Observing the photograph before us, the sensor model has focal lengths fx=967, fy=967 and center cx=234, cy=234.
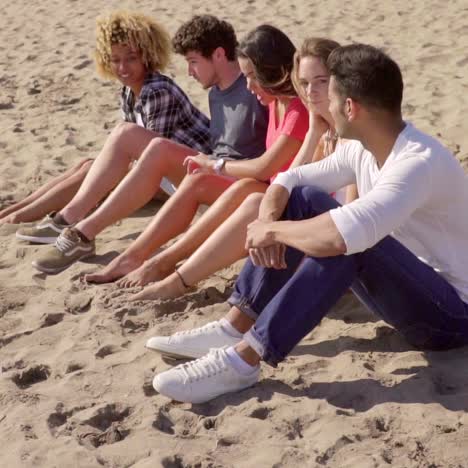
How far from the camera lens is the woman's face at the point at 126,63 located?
16.0 ft

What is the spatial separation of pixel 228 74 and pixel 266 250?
1.59 meters

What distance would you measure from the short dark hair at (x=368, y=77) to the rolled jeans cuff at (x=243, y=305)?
0.80 metres

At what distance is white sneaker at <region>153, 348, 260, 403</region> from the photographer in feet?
10.6

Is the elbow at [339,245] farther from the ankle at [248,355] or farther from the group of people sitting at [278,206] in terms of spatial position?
the ankle at [248,355]

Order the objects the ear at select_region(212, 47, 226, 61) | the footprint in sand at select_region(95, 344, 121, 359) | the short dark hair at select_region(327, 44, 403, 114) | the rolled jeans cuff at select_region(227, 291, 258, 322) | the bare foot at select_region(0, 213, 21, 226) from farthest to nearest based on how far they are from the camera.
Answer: the bare foot at select_region(0, 213, 21, 226), the ear at select_region(212, 47, 226, 61), the footprint in sand at select_region(95, 344, 121, 359), the rolled jeans cuff at select_region(227, 291, 258, 322), the short dark hair at select_region(327, 44, 403, 114)

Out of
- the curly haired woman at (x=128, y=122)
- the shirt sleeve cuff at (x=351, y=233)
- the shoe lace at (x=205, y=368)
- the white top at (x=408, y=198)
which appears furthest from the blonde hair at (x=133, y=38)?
the shirt sleeve cuff at (x=351, y=233)

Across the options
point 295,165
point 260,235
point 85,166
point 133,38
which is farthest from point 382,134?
point 85,166

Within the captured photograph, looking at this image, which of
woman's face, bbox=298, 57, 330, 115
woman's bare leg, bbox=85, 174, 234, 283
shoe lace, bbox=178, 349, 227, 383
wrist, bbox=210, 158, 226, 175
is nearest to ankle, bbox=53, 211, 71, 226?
woman's bare leg, bbox=85, 174, 234, 283

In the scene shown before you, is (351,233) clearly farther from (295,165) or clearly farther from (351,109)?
(295,165)

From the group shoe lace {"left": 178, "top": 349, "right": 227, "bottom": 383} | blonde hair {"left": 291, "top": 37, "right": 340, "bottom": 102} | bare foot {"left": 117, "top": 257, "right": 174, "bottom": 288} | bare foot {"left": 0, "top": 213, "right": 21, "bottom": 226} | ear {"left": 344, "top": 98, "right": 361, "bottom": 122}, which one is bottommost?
bare foot {"left": 0, "top": 213, "right": 21, "bottom": 226}

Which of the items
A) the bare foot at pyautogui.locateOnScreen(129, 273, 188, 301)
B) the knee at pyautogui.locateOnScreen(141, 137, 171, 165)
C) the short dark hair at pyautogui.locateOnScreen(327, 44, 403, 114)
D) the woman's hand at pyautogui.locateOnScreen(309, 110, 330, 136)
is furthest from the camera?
the knee at pyautogui.locateOnScreen(141, 137, 171, 165)

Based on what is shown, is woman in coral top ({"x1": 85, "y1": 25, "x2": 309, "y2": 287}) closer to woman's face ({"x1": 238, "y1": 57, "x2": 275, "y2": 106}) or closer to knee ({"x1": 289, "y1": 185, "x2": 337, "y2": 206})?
woman's face ({"x1": 238, "y1": 57, "x2": 275, "y2": 106})

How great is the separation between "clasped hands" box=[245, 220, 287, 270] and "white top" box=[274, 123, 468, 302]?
241 millimetres

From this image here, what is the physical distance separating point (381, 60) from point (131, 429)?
1425mm
